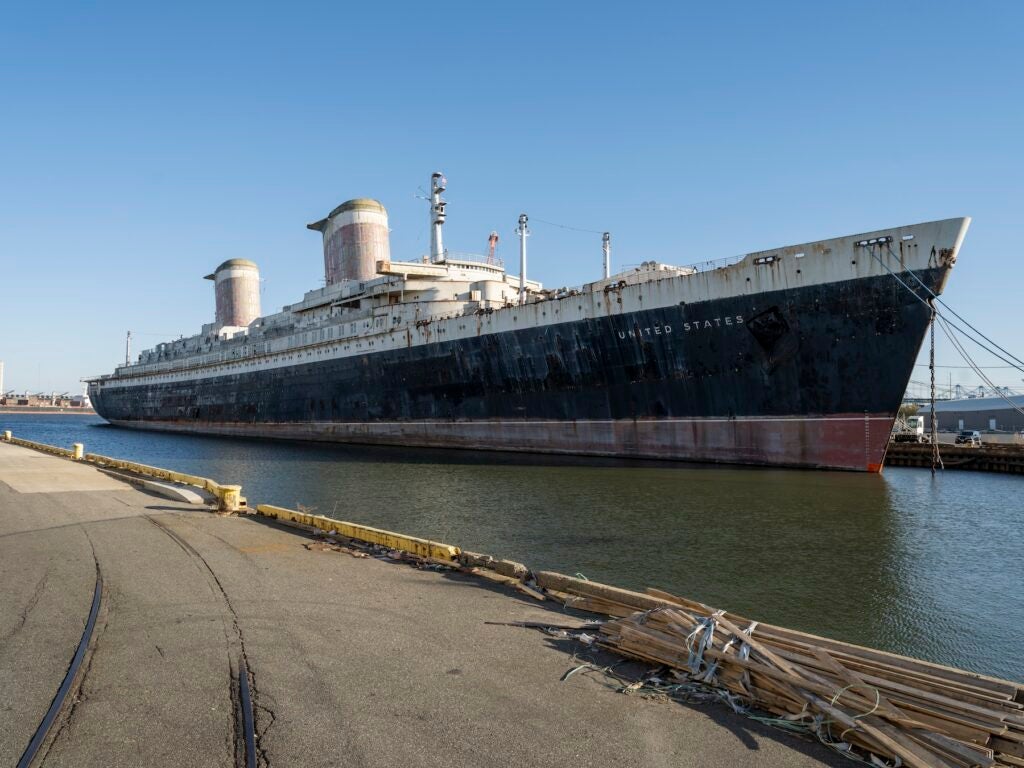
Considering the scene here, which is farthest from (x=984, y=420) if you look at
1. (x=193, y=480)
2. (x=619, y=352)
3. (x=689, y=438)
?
(x=193, y=480)

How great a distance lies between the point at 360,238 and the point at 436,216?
5.11 metres

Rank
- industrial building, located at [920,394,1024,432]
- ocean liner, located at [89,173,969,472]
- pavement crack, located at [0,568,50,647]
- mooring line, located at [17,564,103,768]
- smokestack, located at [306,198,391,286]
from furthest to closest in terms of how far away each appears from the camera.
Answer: industrial building, located at [920,394,1024,432]
smokestack, located at [306,198,391,286]
ocean liner, located at [89,173,969,472]
pavement crack, located at [0,568,50,647]
mooring line, located at [17,564,103,768]

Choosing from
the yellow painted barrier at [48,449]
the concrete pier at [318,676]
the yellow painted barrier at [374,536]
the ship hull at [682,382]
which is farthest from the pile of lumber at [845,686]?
the yellow painted barrier at [48,449]

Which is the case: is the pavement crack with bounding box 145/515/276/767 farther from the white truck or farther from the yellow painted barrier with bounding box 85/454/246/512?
the white truck

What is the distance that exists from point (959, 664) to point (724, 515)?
761 centimetres

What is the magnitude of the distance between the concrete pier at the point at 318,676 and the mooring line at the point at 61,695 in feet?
0.17

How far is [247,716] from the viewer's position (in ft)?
13.3

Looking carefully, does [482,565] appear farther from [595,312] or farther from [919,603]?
[595,312]

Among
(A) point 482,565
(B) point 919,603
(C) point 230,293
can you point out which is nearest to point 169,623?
(A) point 482,565

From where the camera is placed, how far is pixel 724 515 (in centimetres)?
1408

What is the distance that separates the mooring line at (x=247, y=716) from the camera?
361 centimetres

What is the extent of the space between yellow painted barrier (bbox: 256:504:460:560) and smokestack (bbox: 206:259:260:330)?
45572mm

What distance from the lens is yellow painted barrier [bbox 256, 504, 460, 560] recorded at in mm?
8422

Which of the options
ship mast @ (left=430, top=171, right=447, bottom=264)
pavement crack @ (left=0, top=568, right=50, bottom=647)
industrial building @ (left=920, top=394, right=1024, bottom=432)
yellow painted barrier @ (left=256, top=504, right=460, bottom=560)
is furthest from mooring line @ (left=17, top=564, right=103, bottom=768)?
industrial building @ (left=920, top=394, right=1024, bottom=432)
